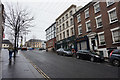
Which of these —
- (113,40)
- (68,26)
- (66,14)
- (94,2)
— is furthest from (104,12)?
(66,14)

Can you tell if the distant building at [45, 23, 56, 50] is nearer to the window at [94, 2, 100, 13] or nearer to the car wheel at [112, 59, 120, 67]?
the window at [94, 2, 100, 13]

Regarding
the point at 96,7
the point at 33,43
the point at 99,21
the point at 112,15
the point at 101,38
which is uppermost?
the point at 96,7

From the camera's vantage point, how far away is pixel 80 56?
1393 cm

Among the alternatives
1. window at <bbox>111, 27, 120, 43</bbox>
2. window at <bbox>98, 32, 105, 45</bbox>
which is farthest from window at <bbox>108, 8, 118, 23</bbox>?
window at <bbox>98, 32, 105, 45</bbox>

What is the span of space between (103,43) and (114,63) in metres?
6.95

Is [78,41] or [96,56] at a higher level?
[78,41]

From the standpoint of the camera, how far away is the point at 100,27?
16062 mm

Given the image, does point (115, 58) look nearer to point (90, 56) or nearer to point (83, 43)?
point (90, 56)

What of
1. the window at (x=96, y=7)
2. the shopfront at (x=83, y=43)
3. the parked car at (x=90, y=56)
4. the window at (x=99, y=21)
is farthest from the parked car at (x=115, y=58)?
the window at (x=96, y=7)

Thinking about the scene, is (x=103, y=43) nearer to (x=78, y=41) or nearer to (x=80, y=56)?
(x=80, y=56)

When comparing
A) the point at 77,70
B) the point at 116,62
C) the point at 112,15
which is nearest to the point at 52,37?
the point at 112,15

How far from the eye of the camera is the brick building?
13.8 metres

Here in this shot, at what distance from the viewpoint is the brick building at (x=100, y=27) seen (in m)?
13.8

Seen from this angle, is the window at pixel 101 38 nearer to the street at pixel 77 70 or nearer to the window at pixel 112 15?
→ the window at pixel 112 15
